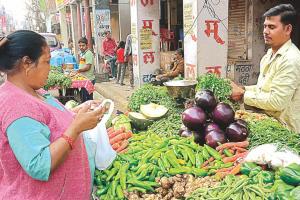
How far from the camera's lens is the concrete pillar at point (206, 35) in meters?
5.26

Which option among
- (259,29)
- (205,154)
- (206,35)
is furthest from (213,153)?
(259,29)

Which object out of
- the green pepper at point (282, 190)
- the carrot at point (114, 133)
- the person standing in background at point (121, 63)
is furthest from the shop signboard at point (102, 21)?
the green pepper at point (282, 190)

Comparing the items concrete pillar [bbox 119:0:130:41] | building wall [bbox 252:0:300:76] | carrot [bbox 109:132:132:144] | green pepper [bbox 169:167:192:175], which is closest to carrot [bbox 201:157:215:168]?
green pepper [bbox 169:167:192:175]

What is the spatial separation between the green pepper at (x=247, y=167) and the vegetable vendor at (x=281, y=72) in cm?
93

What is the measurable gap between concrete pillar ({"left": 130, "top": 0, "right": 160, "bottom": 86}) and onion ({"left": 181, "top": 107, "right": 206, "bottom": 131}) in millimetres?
5871

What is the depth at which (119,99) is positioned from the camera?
1025 centimetres

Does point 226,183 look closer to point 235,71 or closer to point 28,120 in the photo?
point 28,120

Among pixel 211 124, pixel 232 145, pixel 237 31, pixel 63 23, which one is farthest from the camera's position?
pixel 63 23

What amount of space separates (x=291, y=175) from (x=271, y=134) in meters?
1.08

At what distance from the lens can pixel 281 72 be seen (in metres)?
3.00

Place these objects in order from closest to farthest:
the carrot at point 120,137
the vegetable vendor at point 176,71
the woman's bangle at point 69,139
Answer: the woman's bangle at point 69,139 < the carrot at point 120,137 < the vegetable vendor at point 176,71

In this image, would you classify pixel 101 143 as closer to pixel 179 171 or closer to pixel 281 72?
pixel 179 171

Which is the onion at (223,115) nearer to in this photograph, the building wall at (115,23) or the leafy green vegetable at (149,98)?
the leafy green vegetable at (149,98)

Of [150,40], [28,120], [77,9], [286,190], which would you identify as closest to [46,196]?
[28,120]
